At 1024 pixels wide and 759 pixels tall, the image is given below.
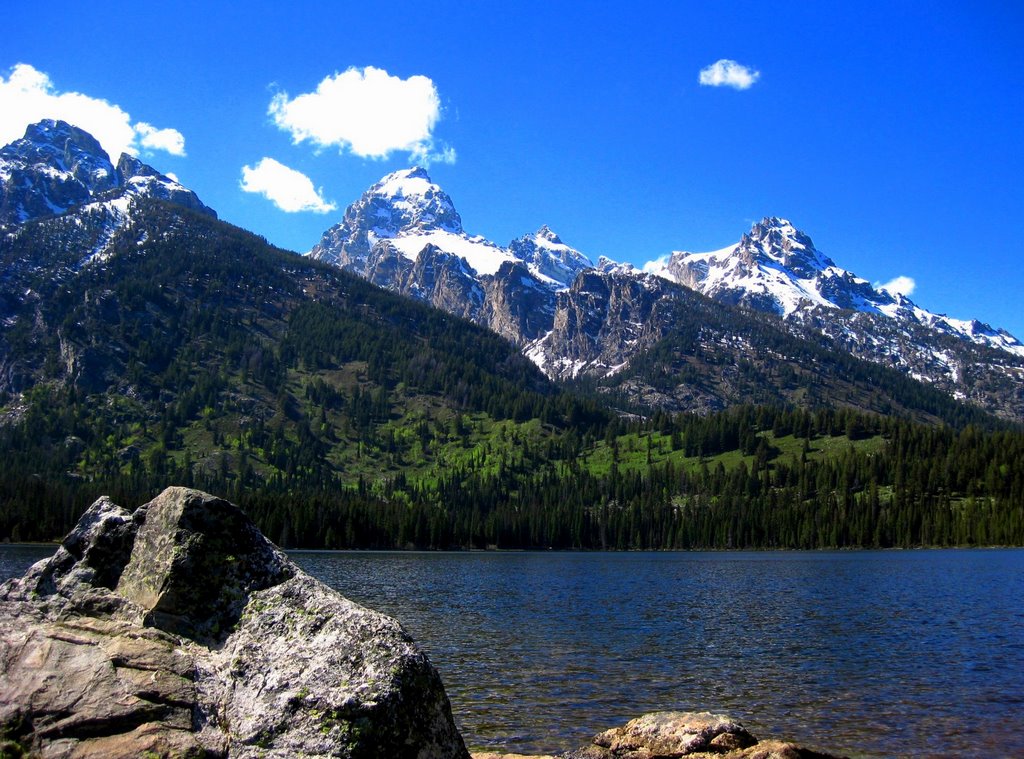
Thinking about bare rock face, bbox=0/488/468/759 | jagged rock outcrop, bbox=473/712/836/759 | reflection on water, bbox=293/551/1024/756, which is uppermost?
bare rock face, bbox=0/488/468/759

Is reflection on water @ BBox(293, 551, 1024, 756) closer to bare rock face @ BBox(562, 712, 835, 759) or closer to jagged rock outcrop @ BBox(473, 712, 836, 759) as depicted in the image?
jagged rock outcrop @ BBox(473, 712, 836, 759)

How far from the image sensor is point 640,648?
5362 cm

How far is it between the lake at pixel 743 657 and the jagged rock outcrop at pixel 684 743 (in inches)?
186

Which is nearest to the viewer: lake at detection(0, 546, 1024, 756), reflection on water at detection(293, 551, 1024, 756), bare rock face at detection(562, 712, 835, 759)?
bare rock face at detection(562, 712, 835, 759)

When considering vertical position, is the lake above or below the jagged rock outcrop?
below

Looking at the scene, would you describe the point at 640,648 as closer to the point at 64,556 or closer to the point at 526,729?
the point at 526,729

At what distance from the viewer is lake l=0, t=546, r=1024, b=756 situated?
109 feet

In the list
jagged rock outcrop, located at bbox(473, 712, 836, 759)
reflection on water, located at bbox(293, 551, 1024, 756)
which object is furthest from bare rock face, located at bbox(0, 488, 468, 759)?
reflection on water, located at bbox(293, 551, 1024, 756)

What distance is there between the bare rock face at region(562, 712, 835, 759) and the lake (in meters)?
4.94

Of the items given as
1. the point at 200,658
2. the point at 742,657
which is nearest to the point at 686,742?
the point at 200,658

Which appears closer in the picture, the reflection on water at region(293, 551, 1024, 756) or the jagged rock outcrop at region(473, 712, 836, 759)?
the jagged rock outcrop at region(473, 712, 836, 759)

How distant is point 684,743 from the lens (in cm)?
2427

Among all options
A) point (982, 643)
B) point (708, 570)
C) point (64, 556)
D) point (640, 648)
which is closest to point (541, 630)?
point (640, 648)

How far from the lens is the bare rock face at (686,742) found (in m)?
22.9
